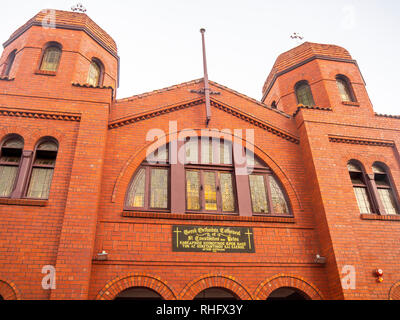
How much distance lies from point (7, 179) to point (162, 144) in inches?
164

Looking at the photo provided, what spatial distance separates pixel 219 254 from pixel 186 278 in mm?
1030

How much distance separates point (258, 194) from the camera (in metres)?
10.6

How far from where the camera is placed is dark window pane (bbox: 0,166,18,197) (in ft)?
29.7

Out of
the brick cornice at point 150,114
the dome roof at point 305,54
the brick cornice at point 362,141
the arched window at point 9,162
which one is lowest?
the arched window at point 9,162

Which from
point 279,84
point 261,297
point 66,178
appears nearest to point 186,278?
point 261,297

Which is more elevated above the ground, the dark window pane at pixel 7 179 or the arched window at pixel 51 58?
the arched window at pixel 51 58

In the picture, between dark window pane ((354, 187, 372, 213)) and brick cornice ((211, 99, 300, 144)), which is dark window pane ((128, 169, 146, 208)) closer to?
brick cornice ((211, 99, 300, 144))

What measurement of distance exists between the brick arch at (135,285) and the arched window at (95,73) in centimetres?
701

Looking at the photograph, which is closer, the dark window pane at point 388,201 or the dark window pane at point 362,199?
the dark window pane at point 362,199

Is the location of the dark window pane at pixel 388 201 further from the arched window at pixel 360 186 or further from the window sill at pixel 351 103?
the window sill at pixel 351 103

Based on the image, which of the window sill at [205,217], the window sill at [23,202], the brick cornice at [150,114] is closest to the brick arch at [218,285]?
the window sill at [205,217]

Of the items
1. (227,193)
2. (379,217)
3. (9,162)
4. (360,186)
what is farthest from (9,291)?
(360,186)

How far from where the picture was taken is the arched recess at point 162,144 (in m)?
9.69

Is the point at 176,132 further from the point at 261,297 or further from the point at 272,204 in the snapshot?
the point at 261,297
